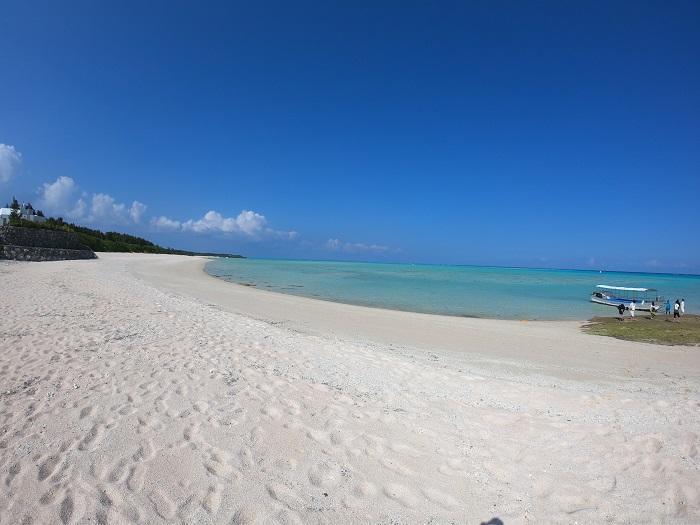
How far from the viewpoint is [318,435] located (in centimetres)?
443

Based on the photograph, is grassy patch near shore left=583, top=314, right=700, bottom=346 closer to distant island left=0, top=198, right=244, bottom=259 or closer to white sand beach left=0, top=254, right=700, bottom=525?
white sand beach left=0, top=254, right=700, bottom=525

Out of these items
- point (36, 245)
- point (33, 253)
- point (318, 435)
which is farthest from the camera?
point (36, 245)

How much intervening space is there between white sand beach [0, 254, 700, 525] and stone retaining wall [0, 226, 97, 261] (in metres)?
25.3

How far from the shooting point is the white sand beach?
128 inches

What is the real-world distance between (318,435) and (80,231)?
232 feet

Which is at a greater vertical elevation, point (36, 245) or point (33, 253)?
point (36, 245)

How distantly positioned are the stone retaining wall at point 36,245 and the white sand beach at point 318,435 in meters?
25.3

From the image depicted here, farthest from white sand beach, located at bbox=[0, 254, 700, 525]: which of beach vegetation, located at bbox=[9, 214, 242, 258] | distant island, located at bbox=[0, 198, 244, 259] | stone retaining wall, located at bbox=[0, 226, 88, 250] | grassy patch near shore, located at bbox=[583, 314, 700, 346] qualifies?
beach vegetation, located at bbox=[9, 214, 242, 258]

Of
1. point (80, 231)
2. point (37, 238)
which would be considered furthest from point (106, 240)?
point (37, 238)

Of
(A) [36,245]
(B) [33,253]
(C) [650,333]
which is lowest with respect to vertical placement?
(C) [650,333]

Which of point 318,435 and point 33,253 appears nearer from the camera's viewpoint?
point 318,435

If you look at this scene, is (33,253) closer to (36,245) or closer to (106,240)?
(36,245)

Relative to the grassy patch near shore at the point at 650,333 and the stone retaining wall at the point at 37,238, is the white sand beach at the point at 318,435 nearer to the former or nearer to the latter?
the grassy patch near shore at the point at 650,333

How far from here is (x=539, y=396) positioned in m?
6.29
